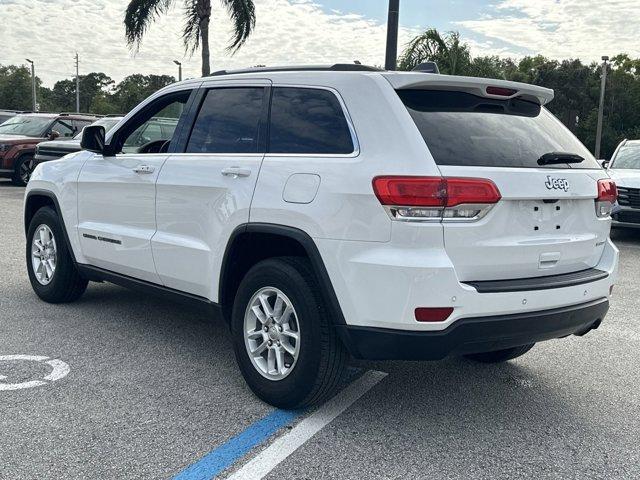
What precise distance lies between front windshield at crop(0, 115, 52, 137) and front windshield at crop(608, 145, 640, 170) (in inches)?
517

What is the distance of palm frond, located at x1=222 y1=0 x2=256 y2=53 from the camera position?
A: 2116 cm

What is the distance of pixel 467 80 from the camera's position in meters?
3.68

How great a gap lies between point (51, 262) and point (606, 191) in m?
4.45

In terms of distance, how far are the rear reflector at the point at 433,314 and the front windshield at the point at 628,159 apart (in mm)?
9674

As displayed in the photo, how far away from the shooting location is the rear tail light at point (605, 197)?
3.94 metres

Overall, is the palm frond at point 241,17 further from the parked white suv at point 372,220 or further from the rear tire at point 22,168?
the parked white suv at point 372,220

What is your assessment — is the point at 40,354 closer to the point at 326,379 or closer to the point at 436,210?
the point at 326,379

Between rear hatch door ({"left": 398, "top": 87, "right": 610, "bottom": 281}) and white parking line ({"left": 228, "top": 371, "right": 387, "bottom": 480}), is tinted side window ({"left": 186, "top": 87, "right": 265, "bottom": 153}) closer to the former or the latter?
rear hatch door ({"left": 398, "top": 87, "right": 610, "bottom": 281})

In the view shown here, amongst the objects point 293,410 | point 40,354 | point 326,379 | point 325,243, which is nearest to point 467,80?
point 325,243

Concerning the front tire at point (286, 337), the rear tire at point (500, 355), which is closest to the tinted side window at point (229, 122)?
the front tire at point (286, 337)

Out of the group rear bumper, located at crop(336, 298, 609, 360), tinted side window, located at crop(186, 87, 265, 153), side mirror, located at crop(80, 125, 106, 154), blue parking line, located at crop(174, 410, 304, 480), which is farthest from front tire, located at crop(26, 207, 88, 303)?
rear bumper, located at crop(336, 298, 609, 360)

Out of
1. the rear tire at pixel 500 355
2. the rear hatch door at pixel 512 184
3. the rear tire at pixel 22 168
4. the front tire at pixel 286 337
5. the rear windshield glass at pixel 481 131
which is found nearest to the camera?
the rear hatch door at pixel 512 184

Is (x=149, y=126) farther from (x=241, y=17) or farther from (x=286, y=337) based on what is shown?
(x=241, y=17)

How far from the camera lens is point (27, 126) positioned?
17672 millimetres
